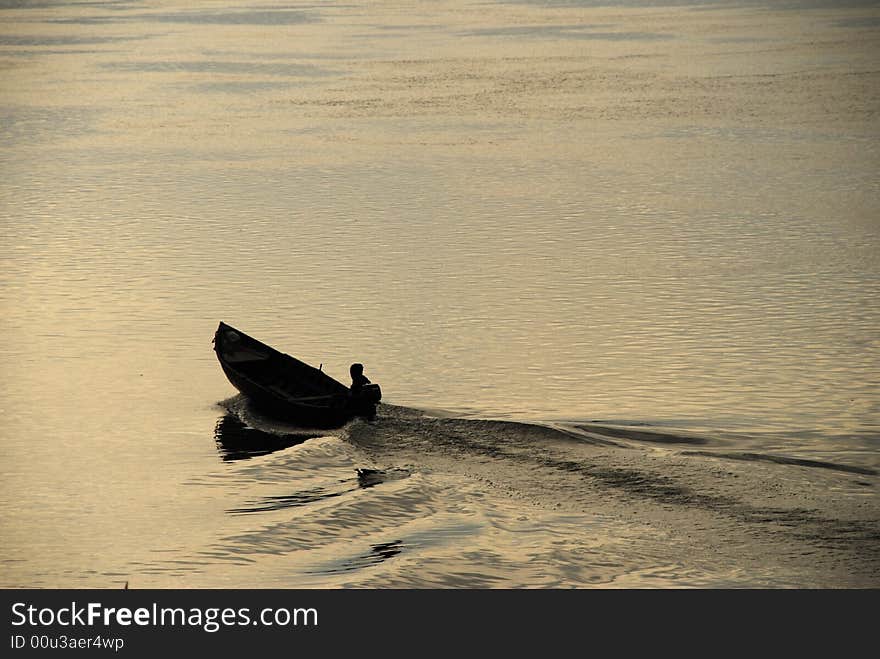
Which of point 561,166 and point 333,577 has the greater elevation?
point 561,166

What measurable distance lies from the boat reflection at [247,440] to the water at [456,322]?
76 millimetres

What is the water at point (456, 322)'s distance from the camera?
19.6 meters

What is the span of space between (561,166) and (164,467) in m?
29.1

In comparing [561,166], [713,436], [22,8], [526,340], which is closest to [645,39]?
[561,166]

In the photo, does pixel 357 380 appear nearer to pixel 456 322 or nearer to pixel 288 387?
pixel 288 387

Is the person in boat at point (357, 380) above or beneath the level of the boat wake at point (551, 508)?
above

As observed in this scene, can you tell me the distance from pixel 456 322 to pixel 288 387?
6.99 m

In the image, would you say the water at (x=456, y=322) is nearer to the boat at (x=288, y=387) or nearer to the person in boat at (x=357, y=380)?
the boat at (x=288, y=387)

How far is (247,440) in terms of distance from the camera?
24.4 meters

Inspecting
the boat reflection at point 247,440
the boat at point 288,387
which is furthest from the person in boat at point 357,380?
the boat reflection at point 247,440

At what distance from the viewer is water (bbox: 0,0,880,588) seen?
64.4ft
